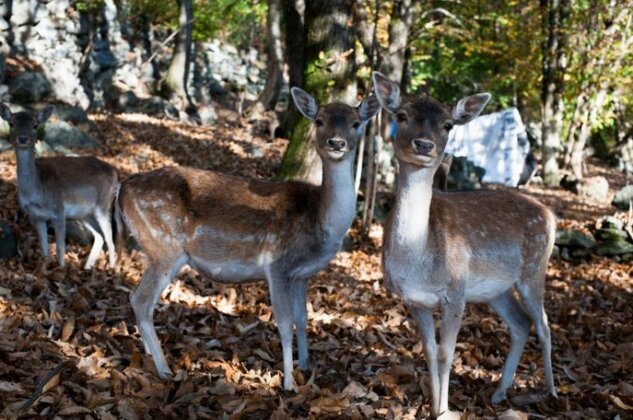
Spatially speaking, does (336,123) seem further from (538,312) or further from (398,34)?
(398,34)

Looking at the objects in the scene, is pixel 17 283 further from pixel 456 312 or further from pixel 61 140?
pixel 61 140

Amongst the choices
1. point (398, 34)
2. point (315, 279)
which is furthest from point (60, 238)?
point (398, 34)

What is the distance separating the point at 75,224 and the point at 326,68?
444 cm

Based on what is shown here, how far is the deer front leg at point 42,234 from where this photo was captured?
28.3ft

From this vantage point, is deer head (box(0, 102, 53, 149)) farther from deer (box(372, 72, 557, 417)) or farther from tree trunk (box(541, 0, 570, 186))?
tree trunk (box(541, 0, 570, 186))

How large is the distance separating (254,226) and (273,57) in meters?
17.3

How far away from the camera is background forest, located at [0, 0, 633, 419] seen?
5074 mm

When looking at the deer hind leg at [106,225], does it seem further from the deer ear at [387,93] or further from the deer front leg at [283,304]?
the deer ear at [387,93]

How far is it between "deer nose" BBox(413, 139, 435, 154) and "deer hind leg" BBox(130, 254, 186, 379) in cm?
231

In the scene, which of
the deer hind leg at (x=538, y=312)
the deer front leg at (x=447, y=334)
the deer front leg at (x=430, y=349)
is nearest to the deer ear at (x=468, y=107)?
the deer front leg at (x=447, y=334)

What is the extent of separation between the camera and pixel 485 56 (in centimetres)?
2909

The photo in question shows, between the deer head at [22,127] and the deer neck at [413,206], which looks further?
the deer head at [22,127]

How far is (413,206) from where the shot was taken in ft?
15.1

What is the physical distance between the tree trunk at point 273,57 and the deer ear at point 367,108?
52.3 ft
